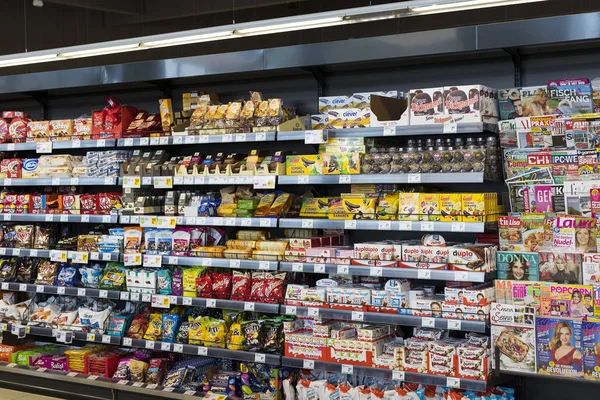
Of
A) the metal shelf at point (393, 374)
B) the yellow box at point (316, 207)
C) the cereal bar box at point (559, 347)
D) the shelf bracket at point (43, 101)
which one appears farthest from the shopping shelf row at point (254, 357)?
the shelf bracket at point (43, 101)

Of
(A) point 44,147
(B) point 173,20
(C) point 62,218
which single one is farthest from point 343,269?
(B) point 173,20

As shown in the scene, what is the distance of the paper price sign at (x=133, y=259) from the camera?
210 inches

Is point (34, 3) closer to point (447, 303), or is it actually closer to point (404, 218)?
point (404, 218)

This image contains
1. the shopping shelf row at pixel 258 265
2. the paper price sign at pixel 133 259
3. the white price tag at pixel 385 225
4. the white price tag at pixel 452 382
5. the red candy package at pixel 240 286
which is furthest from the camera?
the paper price sign at pixel 133 259

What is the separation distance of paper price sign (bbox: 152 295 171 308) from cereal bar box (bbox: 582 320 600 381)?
294 cm

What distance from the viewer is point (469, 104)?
4098mm

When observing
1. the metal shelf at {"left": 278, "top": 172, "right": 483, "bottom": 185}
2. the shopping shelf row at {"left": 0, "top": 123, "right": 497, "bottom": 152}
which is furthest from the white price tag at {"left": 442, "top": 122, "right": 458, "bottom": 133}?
the metal shelf at {"left": 278, "top": 172, "right": 483, "bottom": 185}

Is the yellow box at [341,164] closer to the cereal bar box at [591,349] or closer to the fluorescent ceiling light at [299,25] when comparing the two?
the fluorescent ceiling light at [299,25]

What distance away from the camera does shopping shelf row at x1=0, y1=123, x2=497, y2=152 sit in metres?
4.16

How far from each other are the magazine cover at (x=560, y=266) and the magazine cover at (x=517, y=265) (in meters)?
0.04

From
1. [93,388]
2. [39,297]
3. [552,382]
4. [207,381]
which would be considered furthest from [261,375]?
[39,297]

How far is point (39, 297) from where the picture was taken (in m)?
6.50

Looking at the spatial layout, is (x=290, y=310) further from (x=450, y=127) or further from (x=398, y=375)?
(x=450, y=127)

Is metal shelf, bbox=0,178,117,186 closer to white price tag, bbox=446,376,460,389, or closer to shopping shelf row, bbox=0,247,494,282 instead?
shopping shelf row, bbox=0,247,494,282
